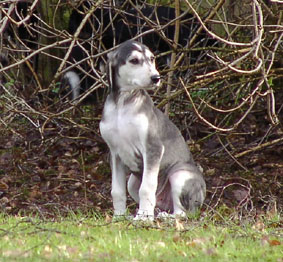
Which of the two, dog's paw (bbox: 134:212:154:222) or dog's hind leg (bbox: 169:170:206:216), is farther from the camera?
dog's hind leg (bbox: 169:170:206:216)

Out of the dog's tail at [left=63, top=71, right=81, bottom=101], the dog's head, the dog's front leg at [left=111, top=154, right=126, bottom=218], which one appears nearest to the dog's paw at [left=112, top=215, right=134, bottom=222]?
the dog's front leg at [left=111, top=154, right=126, bottom=218]

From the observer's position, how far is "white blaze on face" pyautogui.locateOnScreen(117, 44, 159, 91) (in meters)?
7.62

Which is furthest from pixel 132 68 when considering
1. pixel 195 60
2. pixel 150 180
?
pixel 195 60

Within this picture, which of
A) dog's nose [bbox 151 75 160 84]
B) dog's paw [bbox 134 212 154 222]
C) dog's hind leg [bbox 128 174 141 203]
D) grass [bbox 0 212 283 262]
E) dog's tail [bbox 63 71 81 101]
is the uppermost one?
dog's nose [bbox 151 75 160 84]

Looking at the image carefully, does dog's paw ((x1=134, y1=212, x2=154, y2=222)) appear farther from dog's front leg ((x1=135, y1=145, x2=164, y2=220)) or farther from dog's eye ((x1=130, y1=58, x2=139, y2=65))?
dog's eye ((x1=130, y1=58, x2=139, y2=65))

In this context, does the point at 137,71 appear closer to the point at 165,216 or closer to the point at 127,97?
the point at 127,97

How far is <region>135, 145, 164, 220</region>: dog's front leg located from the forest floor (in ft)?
5.37

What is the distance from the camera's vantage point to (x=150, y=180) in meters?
7.78

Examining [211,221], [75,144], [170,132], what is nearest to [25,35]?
[75,144]

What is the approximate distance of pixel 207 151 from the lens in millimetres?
11469

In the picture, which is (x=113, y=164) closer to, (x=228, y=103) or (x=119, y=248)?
(x=119, y=248)

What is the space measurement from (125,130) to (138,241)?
175 cm

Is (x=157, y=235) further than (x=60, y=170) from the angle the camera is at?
No

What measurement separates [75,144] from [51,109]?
33.9 inches
